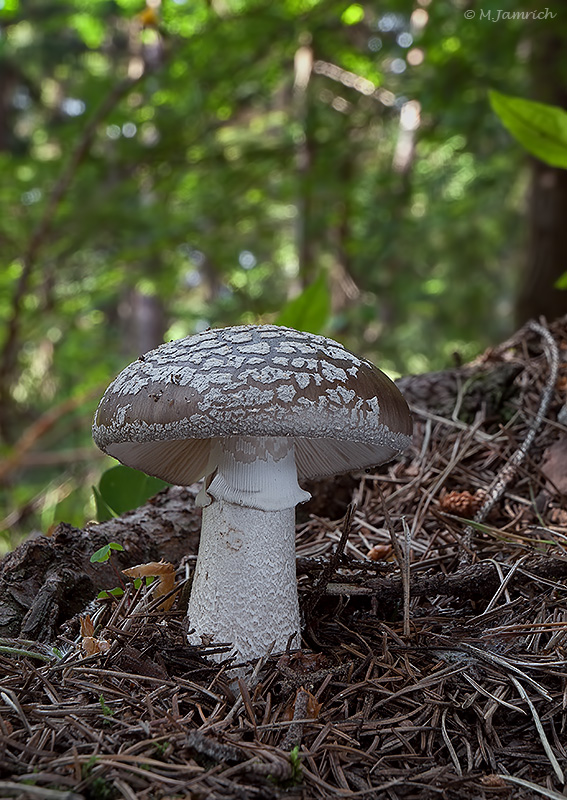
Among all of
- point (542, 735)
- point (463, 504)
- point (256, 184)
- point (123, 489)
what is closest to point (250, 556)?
point (542, 735)

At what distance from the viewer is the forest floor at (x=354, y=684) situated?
1.39 metres

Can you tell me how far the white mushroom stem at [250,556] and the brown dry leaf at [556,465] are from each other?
1235mm

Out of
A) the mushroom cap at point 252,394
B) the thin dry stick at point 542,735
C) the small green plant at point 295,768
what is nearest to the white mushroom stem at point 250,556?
the mushroom cap at point 252,394

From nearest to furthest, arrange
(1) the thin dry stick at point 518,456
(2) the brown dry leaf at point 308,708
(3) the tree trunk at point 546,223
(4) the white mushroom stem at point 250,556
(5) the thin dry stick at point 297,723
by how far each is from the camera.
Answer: (5) the thin dry stick at point 297,723
(2) the brown dry leaf at point 308,708
(4) the white mushroom stem at point 250,556
(1) the thin dry stick at point 518,456
(3) the tree trunk at point 546,223

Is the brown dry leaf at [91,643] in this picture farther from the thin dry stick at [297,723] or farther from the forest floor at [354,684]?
the thin dry stick at [297,723]

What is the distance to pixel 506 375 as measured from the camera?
126 inches

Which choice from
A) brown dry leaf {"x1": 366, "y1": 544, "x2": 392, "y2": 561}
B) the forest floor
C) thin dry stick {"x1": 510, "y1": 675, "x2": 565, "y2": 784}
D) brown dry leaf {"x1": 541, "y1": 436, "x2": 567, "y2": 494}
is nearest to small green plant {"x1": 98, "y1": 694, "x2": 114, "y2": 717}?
the forest floor

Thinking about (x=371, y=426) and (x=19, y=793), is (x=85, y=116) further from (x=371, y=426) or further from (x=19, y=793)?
(x=19, y=793)

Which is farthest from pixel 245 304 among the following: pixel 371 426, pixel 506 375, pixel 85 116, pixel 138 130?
pixel 371 426

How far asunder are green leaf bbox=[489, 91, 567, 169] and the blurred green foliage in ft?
4.24

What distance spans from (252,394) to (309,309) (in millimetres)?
2143

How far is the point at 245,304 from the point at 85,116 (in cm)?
284

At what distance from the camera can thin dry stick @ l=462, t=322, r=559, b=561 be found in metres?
→ 2.52

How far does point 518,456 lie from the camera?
2.72 metres
